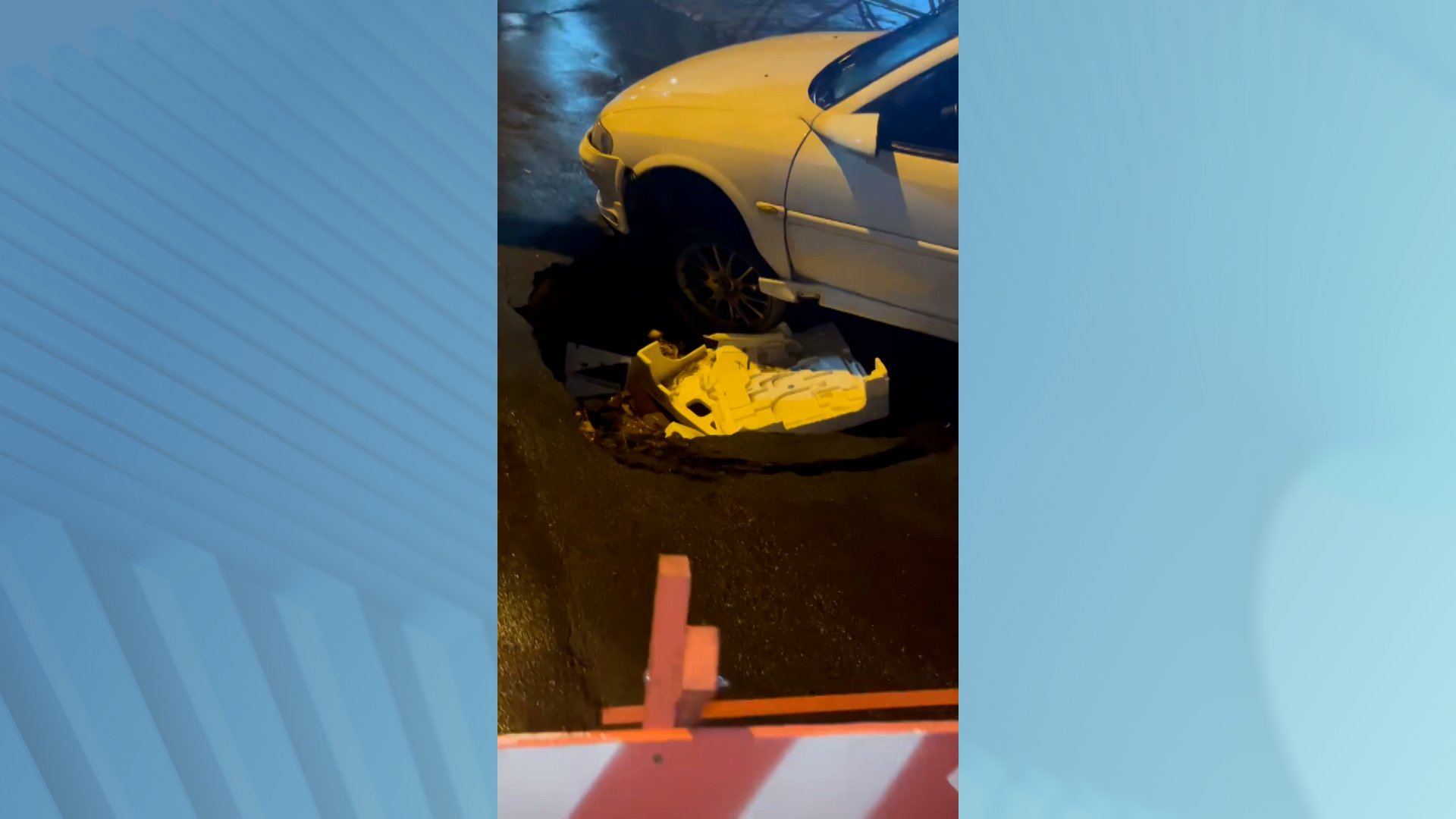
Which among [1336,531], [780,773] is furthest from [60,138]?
[1336,531]

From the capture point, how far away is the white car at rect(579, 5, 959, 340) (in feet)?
5.01

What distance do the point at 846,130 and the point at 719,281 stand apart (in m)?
0.32

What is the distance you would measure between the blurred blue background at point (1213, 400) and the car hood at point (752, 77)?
0.27 meters

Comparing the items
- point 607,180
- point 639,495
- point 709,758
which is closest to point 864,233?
point 607,180

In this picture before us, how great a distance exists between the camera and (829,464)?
1573mm

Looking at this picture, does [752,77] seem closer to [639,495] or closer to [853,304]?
[853,304]

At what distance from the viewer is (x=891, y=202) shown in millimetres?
1557

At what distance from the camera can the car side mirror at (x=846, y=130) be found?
5.06 feet

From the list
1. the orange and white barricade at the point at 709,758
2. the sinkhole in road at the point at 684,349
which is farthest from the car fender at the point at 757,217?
the orange and white barricade at the point at 709,758

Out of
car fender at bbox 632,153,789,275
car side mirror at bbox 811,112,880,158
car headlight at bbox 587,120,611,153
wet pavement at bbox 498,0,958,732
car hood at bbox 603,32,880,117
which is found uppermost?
car hood at bbox 603,32,880,117

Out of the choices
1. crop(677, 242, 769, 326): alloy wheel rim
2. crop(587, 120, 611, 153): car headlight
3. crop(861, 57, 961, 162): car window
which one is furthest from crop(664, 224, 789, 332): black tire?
crop(861, 57, 961, 162): car window

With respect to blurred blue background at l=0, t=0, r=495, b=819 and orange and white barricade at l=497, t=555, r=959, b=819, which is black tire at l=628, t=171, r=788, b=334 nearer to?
blurred blue background at l=0, t=0, r=495, b=819

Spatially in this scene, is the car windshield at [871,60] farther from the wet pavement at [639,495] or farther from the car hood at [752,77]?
the wet pavement at [639,495]

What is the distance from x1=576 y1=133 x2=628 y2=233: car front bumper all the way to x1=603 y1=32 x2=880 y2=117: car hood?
9 cm
